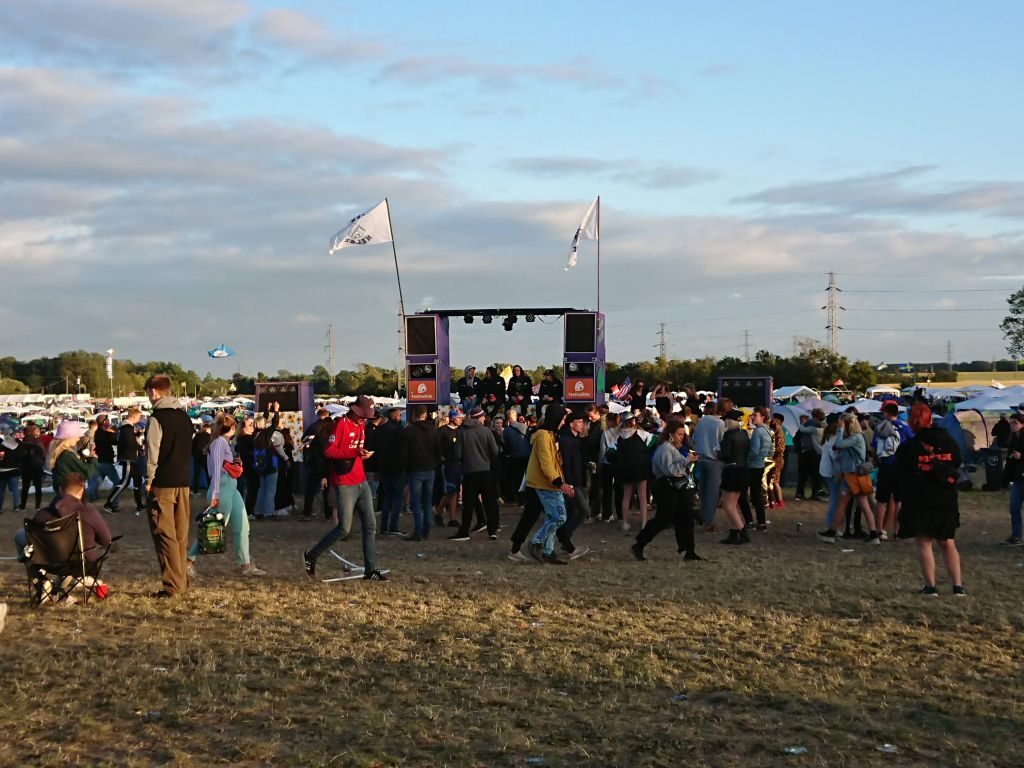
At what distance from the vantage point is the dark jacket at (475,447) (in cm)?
1417

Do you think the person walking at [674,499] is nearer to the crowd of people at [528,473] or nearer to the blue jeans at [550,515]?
the crowd of people at [528,473]

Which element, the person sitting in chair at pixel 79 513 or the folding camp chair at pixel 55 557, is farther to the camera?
the person sitting in chair at pixel 79 513

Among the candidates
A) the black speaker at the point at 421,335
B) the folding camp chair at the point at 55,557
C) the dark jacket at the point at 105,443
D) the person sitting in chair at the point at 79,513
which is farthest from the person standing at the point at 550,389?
the folding camp chair at the point at 55,557

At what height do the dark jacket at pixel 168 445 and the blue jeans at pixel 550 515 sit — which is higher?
the dark jacket at pixel 168 445

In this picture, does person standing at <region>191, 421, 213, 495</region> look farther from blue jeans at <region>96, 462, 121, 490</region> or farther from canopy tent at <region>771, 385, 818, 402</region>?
canopy tent at <region>771, 385, 818, 402</region>

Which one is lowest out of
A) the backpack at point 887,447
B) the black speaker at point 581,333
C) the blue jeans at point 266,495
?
the blue jeans at point 266,495

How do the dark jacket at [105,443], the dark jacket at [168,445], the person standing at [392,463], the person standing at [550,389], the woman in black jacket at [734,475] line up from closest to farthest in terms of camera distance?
the dark jacket at [168,445]
the woman in black jacket at [734,475]
the person standing at [392,463]
the dark jacket at [105,443]
the person standing at [550,389]

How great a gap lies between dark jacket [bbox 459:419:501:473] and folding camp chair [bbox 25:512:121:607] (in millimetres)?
5656

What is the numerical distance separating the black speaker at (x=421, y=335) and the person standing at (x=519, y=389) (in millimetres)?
2079

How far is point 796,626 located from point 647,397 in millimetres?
14289

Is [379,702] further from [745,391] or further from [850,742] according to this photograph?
[745,391]

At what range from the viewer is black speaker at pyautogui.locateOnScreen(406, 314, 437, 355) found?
24609 millimetres

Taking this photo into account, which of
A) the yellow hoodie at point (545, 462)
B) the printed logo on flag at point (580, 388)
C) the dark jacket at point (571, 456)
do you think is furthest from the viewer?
the printed logo on flag at point (580, 388)

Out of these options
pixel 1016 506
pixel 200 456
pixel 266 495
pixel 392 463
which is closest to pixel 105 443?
pixel 200 456
